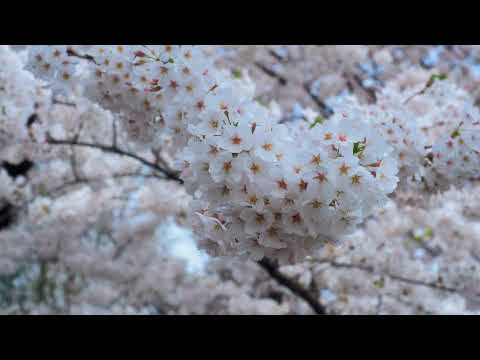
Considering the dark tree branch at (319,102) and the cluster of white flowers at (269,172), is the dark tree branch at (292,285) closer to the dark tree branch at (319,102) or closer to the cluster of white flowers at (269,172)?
the cluster of white flowers at (269,172)

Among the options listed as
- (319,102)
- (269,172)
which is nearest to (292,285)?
(269,172)

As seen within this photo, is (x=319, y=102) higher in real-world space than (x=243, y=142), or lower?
higher

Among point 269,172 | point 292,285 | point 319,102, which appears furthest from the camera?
point 319,102

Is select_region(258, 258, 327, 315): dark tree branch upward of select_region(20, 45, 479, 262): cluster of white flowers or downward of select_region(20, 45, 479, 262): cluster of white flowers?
downward

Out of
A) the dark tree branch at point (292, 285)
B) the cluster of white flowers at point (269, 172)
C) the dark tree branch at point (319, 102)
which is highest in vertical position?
the dark tree branch at point (319, 102)

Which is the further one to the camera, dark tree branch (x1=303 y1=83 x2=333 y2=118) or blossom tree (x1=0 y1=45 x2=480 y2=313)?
dark tree branch (x1=303 y1=83 x2=333 y2=118)

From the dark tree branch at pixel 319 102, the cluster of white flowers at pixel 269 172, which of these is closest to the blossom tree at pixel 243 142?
the cluster of white flowers at pixel 269 172

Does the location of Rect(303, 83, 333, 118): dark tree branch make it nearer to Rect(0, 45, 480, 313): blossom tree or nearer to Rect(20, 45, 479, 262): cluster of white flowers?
Rect(0, 45, 480, 313): blossom tree

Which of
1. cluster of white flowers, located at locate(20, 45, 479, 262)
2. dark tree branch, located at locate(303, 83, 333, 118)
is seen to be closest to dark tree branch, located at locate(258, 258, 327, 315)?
cluster of white flowers, located at locate(20, 45, 479, 262)

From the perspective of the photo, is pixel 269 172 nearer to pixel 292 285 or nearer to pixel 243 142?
pixel 243 142
